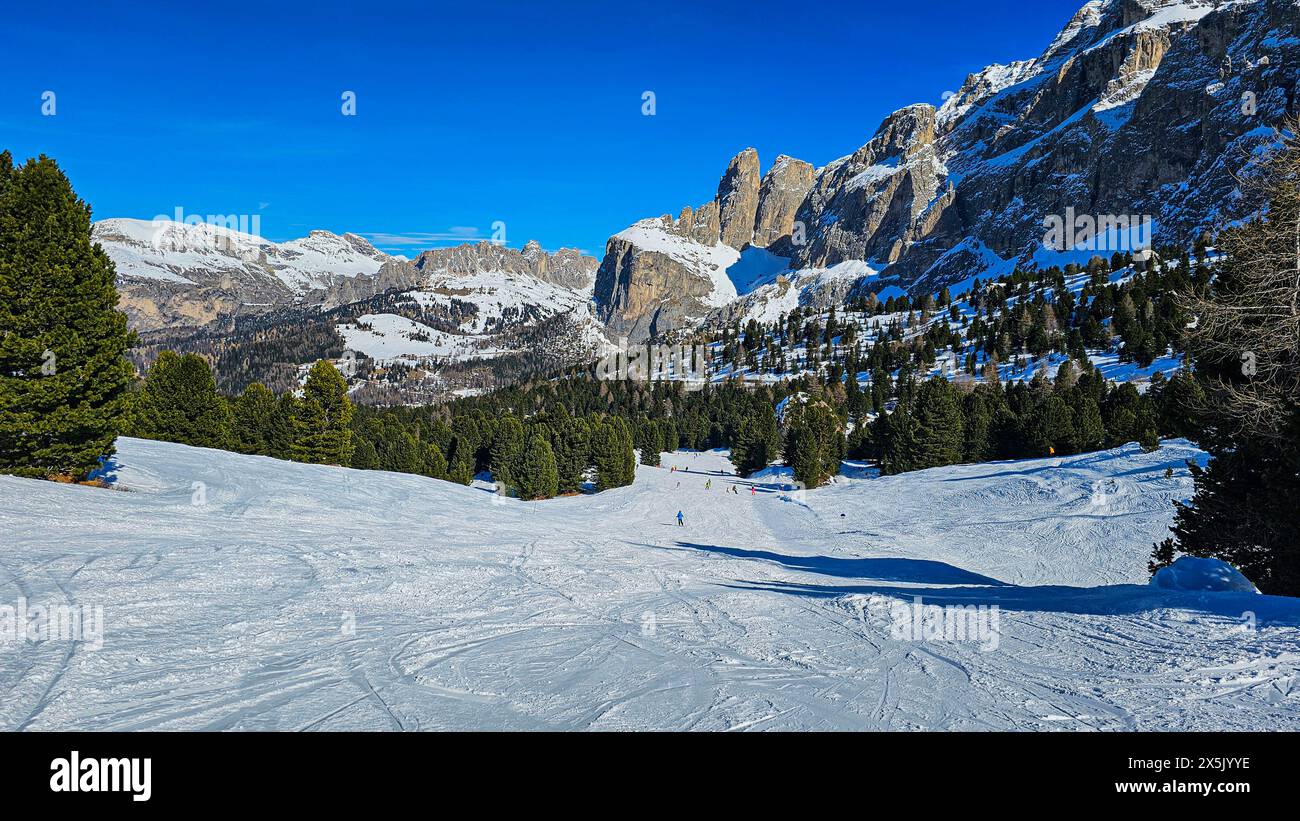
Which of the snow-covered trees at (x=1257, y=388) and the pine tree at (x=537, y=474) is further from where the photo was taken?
the pine tree at (x=537, y=474)

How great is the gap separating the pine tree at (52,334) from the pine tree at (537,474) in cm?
3857

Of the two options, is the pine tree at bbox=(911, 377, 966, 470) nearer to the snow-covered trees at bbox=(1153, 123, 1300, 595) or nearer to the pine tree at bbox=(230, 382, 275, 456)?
the snow-covered trees at bbox=(1153, 123, 1300, 595)

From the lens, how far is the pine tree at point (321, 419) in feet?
174

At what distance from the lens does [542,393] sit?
185125 millimetres

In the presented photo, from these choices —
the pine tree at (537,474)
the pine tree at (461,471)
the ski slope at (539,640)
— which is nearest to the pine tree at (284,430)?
the pine tree at (461,471)

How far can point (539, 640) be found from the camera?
30.7ft

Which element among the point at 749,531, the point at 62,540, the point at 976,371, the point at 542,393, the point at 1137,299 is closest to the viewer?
the point at 62,540

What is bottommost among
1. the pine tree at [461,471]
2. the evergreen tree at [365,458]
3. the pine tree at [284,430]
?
the pine tree at [461,471]

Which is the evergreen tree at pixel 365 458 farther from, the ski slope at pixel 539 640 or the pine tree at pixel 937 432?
the pine tree at pixel 937 432
